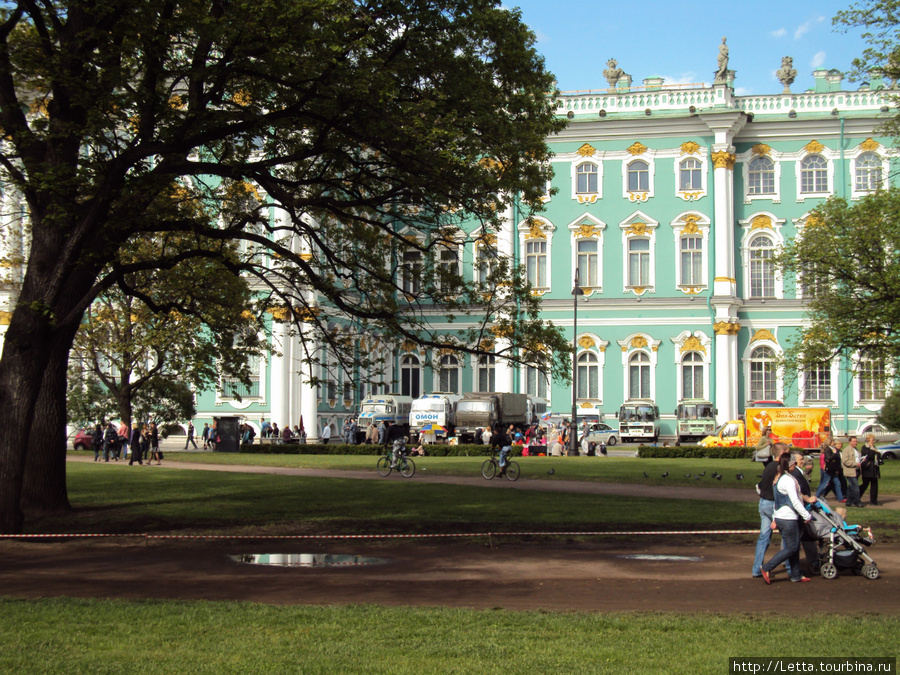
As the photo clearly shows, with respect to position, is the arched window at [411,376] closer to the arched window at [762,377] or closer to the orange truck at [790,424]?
the arched window at [762,377]

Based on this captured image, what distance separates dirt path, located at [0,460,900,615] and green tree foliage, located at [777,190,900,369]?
18.0 meters

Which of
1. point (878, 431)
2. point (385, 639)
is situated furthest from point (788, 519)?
point (878, 431)

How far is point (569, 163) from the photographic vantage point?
2279 inches

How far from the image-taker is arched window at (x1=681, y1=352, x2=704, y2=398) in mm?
55531

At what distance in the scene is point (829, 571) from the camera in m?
12.6

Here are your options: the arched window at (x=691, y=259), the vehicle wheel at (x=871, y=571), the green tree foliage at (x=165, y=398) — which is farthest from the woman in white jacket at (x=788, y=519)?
the arched window at (x=691, y=259)

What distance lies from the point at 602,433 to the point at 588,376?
17.7 feet

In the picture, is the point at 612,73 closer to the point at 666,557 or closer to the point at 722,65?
the point at 722,65

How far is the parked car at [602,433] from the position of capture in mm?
52103

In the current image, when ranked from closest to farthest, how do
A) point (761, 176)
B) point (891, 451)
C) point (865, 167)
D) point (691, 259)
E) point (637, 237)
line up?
point (891, 451), point (865, 167), point (691, 259), point (761, 176), point (637, 237)

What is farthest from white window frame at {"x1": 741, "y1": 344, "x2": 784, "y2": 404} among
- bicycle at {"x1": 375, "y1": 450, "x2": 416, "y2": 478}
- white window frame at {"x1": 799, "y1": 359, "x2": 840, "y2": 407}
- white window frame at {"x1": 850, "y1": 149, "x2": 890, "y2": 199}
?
bicycle at {"x1": 375, "y1": 450, "x2": 416, "y2": 478}

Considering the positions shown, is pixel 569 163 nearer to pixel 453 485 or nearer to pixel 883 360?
pixel 883 360

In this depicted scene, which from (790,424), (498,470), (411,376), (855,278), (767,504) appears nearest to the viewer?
Answer: (767,504)

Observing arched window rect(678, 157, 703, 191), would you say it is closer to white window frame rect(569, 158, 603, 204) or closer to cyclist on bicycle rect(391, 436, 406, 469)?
white window frame rect(569, 158, 603, 204)
